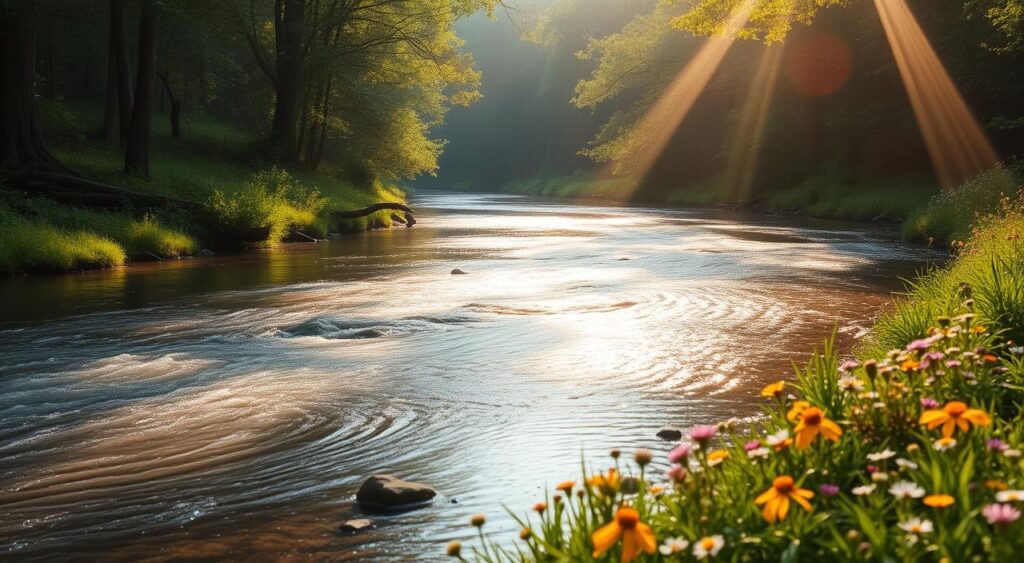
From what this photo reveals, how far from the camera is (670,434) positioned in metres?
5.39

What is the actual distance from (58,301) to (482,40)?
123 meters

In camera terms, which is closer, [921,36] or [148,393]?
[148,393]

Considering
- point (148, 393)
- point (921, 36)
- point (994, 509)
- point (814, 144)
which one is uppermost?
point (921, 36)

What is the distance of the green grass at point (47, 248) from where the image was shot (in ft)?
45.9

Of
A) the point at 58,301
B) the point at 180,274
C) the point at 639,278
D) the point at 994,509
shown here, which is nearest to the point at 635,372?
the point at 994,509

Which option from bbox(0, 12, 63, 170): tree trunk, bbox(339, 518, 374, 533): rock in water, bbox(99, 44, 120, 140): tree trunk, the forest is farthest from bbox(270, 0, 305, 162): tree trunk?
bbox(339, 518, 374, 533): rock in water

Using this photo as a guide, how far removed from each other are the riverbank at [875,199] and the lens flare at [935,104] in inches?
60.8

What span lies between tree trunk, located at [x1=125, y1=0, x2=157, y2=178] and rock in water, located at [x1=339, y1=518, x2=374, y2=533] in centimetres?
1826

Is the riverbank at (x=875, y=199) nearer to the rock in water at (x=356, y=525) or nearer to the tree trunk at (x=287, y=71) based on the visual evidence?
the rock in water at (x=356, y=525)

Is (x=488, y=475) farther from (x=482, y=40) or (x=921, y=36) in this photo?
(x=482, y=40)

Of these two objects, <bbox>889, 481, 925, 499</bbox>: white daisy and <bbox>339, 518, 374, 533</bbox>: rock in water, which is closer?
<bbox>889, 481, 925, 499</bbox>: white daisy

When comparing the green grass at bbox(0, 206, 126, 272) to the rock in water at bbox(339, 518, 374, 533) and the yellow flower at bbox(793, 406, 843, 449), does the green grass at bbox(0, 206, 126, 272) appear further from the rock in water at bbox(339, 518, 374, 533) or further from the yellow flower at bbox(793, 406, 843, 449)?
the yellow flower at bbox(793, 406, 843, 449)

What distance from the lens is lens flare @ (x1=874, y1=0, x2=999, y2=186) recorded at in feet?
102

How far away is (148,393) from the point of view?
682 centimetres
